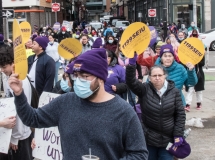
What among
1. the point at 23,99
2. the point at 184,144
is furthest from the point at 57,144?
the point at 23,99

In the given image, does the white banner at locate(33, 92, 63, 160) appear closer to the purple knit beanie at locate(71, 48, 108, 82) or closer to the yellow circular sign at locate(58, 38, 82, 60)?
the purple knit beanie at locate(71, 48, 108, 82)

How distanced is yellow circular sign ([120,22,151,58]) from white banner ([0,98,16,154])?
1.18 metres

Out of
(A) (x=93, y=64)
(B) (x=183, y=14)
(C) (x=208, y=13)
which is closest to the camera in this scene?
(A) (x=93, y=64)

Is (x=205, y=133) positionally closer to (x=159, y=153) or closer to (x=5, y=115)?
(x=159, y=153)

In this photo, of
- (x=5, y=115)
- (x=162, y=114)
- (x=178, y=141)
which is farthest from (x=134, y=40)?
(x=5, y=115)

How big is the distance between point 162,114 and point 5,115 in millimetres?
1623

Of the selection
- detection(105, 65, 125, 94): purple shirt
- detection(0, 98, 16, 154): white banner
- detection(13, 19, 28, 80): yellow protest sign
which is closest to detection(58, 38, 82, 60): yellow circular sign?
detection(105, 65, 125, 94): purple shirt

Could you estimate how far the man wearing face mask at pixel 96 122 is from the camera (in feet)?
9.24

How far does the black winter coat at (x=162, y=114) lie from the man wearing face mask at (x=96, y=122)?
6.34 ft

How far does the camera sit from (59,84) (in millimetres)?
5789

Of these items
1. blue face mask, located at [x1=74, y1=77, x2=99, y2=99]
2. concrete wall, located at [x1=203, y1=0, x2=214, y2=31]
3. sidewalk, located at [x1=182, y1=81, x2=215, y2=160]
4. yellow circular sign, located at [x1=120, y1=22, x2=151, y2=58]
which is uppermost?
concrete wall, located at [x1=203, y1=0, x2=214, y2=31]

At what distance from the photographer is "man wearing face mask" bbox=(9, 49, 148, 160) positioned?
282 cm

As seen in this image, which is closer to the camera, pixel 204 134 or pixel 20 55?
pixel 20 55

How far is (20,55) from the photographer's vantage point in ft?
10.4
